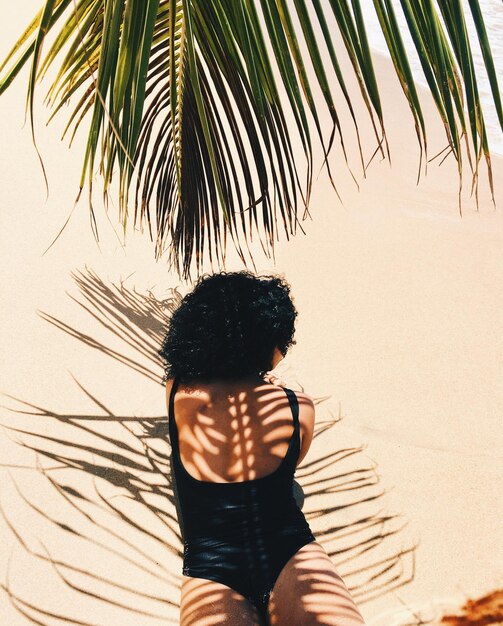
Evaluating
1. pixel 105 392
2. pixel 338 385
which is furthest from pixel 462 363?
pixel 105 392

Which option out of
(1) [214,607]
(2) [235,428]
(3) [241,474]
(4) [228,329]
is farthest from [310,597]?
(4) [228,329]

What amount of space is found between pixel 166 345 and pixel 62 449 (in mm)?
510

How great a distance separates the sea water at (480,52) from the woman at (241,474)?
385 cm

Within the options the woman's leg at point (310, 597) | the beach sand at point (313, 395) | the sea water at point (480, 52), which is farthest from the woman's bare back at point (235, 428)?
the sea water at point (480, 52)

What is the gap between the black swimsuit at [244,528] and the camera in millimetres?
1501

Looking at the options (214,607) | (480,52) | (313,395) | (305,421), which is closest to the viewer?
(214,607)

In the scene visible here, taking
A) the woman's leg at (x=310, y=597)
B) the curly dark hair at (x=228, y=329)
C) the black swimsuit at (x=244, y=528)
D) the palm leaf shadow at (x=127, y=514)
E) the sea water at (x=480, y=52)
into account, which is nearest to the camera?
the woman's leg at (x=310, y=597)

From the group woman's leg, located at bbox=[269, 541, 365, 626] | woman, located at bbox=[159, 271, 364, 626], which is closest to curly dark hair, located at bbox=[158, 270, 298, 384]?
woman, located at bbox=[159, 271, 364, 626]

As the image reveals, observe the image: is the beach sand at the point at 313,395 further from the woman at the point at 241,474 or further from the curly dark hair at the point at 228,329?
the curly dark hair at the point at 228,329

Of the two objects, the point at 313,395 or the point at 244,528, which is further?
the point at 313,395

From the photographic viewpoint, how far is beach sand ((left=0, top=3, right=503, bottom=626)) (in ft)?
5.73

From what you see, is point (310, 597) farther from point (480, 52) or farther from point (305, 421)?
point (480, 52)

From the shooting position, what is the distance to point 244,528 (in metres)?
1.56

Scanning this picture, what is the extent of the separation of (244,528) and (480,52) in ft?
23.9
